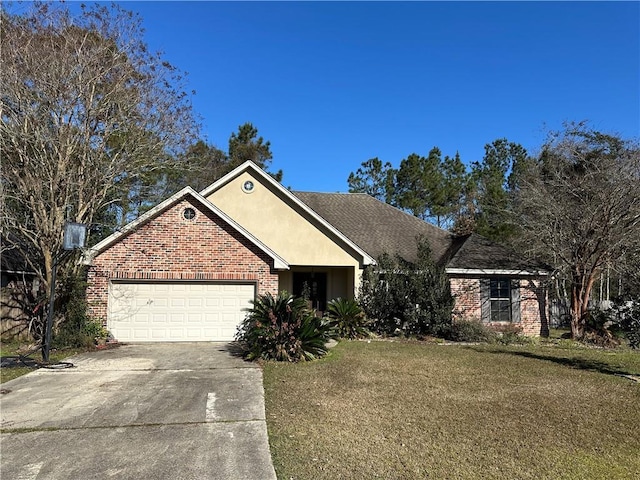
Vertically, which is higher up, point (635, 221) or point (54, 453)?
point (635, 221)

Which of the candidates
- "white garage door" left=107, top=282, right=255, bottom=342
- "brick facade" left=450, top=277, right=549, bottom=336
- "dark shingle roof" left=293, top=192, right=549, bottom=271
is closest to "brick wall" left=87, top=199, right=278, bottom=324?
"white garage door" left=107, top=282, right=255, bottom=342

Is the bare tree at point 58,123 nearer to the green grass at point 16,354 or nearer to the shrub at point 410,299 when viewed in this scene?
the green grass at point 16,354

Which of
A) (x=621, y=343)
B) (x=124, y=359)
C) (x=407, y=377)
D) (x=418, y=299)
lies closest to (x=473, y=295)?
(x=418, y=299)

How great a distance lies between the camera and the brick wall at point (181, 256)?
13547 mm

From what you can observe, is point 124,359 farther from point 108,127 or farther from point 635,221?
point 635,221

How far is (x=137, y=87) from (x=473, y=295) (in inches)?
557

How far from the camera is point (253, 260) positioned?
14.3m

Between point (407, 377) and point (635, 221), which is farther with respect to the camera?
point (635, 221)

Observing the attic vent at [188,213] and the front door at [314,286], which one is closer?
the attic vent at [188,213]

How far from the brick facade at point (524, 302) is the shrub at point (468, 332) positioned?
158cm

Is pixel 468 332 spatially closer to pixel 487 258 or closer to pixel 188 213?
pixel 487 258

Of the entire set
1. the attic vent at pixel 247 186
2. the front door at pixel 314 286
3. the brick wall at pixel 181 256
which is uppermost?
the attic vent at pixel 247 186

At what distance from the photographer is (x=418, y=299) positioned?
15.1m

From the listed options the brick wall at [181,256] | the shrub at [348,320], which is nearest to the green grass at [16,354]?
the brick wall at [181,256]
